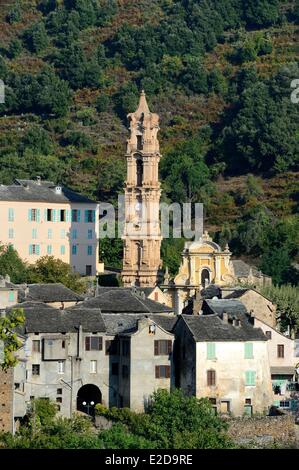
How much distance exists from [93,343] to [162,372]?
3.13 metres

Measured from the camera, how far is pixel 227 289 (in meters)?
92.0

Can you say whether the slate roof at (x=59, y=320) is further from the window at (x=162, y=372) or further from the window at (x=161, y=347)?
the window at (x=162, y=372)

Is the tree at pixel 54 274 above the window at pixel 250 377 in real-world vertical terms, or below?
above

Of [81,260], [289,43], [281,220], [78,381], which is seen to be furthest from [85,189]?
[78,381]

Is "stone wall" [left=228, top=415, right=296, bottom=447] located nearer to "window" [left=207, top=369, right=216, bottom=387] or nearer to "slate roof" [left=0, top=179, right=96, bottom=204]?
"window" [left=207, top=369, right=216, bottom=387]

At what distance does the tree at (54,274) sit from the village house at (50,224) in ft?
18.9

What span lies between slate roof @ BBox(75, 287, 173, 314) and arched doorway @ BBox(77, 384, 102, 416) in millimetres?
5404

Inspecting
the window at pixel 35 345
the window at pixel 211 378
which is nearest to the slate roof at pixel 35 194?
the window at pixel 35 345

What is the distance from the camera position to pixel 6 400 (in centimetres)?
7038

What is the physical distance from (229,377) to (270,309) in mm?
11020

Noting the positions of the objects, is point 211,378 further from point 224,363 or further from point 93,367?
point 93,367

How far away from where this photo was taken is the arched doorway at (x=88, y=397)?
76.6 meters

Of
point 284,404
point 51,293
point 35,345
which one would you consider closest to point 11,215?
point 51,293
